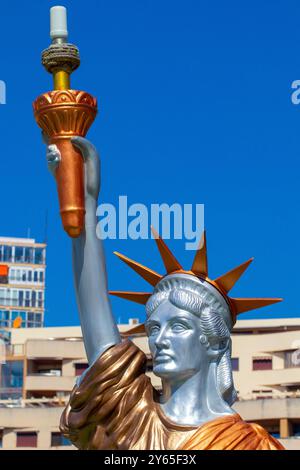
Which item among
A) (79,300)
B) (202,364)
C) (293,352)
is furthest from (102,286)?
(293,352)

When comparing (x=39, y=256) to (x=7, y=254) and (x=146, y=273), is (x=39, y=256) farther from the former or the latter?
(x=146, y=273)

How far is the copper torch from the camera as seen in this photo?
10.8 meters

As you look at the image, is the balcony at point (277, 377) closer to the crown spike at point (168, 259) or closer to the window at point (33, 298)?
the window at point (33, 298)

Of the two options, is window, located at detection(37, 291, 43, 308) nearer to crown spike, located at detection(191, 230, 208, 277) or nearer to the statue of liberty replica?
the statue of liberty replica

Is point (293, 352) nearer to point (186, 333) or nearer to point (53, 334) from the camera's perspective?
point (53, 334)

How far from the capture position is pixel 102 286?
35.6ft

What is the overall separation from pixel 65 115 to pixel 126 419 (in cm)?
222

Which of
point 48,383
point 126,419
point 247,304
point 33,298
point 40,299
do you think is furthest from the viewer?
point 40,299

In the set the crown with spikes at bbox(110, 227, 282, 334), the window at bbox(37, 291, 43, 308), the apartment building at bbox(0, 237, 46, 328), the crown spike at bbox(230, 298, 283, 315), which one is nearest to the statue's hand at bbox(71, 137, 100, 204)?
the crown with spikes at bbox(110, 227, 282, 334)

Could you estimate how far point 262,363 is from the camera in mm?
44750

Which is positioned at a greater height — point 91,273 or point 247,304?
point 91,273

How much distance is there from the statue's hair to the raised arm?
0.37 m

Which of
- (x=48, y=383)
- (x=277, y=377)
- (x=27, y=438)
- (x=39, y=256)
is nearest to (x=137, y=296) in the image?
(x=27, y=438)

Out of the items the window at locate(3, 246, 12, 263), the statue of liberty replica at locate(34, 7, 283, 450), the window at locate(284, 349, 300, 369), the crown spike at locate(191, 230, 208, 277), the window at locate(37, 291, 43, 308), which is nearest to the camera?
the statue of liberty replica at locate(34, 7, 283, 450)
